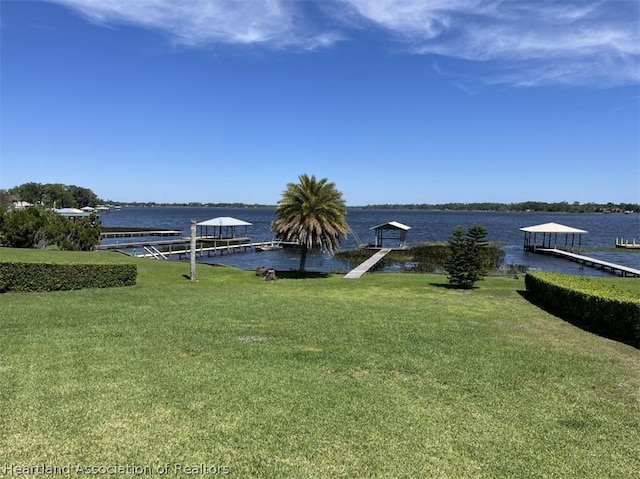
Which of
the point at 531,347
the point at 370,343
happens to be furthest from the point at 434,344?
the point at 531,347

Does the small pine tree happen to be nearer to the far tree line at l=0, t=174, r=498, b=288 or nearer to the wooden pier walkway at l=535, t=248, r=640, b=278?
the far tree line at l=0, t=174, r=498, b=288

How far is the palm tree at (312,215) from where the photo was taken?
66.4 feet

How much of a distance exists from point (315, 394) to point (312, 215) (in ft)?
49.3

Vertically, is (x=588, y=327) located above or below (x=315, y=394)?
below

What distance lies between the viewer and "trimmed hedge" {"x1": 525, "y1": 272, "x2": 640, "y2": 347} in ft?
30.9

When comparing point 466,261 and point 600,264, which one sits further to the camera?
point 600,264

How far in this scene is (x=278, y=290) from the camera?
635 inches

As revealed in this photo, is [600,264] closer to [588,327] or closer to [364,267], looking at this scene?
[364,267]

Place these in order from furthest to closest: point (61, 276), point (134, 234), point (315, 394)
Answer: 1. point (134, 234)
2. point (61, 276)
3. point (315, 394)

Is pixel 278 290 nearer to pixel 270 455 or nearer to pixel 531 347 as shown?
pixel 531 347

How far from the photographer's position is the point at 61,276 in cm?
1412

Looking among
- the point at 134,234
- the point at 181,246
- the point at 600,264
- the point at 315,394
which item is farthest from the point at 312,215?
the point at 134,234

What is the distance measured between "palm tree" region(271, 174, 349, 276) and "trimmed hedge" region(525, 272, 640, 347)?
28.9 feet

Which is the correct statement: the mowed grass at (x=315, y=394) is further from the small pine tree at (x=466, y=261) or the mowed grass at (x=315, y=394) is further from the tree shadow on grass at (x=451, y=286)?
the small pine tree at (x=466, y=261)
